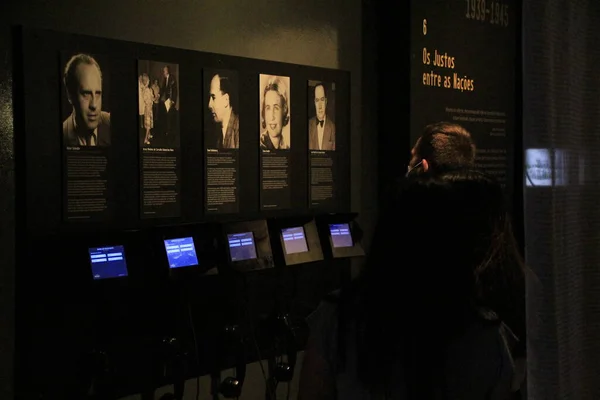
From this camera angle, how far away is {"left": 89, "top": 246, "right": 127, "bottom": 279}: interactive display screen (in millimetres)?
2576

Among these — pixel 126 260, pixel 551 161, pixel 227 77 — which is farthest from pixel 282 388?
pixel 551 161

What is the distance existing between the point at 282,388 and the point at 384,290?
6.69 feet

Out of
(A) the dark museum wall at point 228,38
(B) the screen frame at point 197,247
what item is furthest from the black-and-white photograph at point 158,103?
(B) the screen frame at point 197,247

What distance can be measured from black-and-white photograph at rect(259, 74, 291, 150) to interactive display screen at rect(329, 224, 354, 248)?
0.41m

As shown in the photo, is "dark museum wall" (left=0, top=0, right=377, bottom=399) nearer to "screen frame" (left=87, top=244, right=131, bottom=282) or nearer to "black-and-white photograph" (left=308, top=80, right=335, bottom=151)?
"black-and-white photograph" (left=308, top=80, right=335, bottom=151)

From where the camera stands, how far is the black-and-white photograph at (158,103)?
2.85 metres

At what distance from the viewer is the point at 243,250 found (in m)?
3.09

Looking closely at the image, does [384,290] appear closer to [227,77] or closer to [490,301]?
[490,301]

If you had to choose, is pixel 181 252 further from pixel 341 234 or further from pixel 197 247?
pixel 341 234

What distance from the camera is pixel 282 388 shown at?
11.5ft

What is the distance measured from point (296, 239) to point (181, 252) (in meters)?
0.62

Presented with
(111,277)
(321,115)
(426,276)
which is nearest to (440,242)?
(426,276)

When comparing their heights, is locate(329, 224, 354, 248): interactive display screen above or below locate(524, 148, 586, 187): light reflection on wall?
below

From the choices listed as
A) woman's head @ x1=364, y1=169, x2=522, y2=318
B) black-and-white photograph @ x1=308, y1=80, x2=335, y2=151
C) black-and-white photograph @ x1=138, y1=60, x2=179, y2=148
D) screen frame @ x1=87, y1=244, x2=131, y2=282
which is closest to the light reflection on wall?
woman's head @ x1=364, y1=169, x2=522, y2=318
